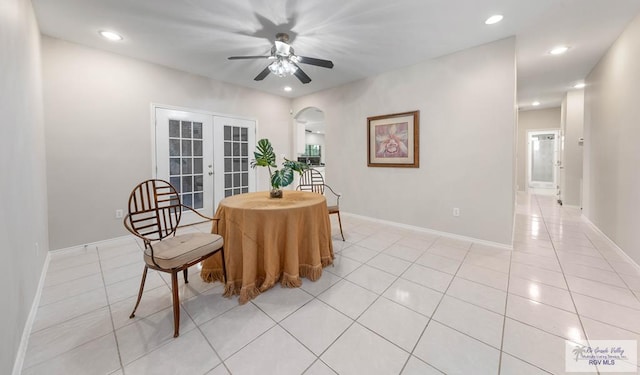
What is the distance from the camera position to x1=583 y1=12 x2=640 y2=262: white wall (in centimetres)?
247

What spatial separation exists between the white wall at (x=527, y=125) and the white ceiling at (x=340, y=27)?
3.79 m

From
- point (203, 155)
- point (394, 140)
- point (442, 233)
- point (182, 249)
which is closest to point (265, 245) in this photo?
point (182, 249)

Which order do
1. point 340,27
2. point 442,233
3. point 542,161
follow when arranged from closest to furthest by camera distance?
1. point 340,27
2. point 442,233
3. point 542,161

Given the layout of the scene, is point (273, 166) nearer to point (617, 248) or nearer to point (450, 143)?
point (450, 143)

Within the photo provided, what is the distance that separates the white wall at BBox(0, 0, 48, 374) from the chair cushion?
65 cm

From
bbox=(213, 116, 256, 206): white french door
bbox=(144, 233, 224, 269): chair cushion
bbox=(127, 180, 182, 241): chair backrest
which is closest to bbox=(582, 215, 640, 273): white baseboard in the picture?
bbox=(144, 233, 224, 269): chair cushion

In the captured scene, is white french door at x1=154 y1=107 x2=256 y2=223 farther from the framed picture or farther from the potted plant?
the framed picture

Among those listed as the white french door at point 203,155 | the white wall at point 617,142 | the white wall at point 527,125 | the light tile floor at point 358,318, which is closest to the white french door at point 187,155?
the white french door at point 203,155

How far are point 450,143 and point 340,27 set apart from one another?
7.04ft

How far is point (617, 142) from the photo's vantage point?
9.39 feet

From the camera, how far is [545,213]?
15.7 ft

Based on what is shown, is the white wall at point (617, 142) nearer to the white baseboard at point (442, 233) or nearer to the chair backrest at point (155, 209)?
the white baseboard at point (442, 233)

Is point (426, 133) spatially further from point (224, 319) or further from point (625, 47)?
point (224, 319)

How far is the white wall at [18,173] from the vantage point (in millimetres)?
1296
